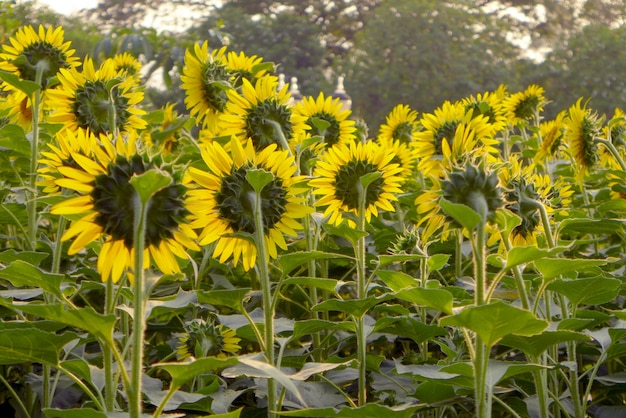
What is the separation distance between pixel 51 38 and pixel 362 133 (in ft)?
3.87

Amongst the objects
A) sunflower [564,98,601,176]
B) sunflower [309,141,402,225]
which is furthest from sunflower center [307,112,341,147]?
sunflower [564,98,601,176]

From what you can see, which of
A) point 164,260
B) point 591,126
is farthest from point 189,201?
point 591,126

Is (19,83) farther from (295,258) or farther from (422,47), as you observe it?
(422,47)

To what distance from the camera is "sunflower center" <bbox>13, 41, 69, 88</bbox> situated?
7.45 ft

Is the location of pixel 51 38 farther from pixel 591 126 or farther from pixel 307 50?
pixel 307 50

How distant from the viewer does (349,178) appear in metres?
1.87

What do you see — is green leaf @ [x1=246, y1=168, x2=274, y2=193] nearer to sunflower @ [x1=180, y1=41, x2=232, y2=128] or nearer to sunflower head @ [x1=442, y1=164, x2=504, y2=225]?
sunflower head @ [x1=442, y1=164, x2=504, y2=225]

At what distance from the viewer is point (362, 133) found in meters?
3.03

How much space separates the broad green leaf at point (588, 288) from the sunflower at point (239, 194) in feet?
1.56

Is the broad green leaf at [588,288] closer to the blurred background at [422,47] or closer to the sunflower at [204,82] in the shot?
the sunflower at [204,82]

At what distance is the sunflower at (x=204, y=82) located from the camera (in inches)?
98.4

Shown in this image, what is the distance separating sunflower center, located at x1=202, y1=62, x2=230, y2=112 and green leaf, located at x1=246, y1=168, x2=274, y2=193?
1.16 meters

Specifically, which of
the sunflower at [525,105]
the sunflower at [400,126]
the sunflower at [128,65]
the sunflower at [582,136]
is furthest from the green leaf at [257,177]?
the sunflower at [525,105]

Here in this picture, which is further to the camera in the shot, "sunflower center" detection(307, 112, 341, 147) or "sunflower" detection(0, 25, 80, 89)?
"sunflower center" detection(307, 112, 341, 147)
